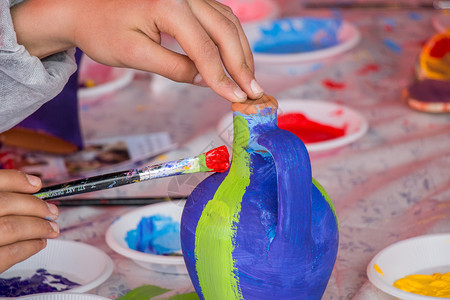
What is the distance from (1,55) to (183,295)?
33cm

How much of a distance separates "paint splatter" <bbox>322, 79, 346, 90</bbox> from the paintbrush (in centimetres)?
71

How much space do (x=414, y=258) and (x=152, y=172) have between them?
1.08ft

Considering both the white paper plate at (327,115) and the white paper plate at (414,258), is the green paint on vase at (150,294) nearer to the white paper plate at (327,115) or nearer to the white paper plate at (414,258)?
the white paper plate at (414,258)

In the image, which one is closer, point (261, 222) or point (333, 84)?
point (261, 222)

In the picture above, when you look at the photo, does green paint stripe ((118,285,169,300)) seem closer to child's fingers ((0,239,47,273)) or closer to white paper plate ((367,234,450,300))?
child's fingers ((0,239,47,273))

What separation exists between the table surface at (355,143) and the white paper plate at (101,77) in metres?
0.02

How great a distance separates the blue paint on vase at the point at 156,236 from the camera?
831mm

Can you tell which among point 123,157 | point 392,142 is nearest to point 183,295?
point 123,157

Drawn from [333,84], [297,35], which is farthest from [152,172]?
[297,35]

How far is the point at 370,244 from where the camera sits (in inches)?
32.2

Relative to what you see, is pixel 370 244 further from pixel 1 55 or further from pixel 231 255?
Answer: pixel 1 55

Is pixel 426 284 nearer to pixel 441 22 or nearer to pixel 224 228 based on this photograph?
pixel 224 228

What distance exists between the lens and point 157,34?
→ 25.4 inches

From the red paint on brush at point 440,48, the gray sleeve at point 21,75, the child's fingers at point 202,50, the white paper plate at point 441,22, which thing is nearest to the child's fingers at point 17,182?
the gray sleeve at point 21,75
